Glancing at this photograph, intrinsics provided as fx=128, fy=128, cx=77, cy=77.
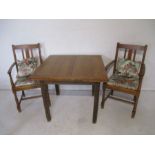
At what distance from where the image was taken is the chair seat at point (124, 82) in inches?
70.8

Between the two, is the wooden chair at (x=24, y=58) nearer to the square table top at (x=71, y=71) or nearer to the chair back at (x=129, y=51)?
the square table top at (x=71, y=71)

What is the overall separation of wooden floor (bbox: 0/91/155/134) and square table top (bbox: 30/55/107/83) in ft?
2.40

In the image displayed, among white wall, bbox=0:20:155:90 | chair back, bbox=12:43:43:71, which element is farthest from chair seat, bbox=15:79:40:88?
white wall, bbox=0:20:155:90

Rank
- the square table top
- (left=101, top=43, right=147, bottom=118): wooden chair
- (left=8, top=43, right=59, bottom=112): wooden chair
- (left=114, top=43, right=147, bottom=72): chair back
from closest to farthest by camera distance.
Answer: the square table top
(left=101, top=43, right=147, bottom=118): wooden chair
(left=8, top=43, right=59, bottom=112): wooden chair
(left=114, top=43, right=147, bottom=72): chair back

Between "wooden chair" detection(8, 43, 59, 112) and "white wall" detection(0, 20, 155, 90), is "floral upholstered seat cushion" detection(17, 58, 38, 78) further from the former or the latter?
"white wall" detection(0, 20, 155, 90)

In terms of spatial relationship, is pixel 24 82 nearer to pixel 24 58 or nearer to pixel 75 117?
pixel 24 58

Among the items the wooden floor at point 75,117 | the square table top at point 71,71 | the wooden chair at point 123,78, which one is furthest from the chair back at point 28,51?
the wooden chair at point 123,78

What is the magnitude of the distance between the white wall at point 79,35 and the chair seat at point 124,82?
22.3 inches

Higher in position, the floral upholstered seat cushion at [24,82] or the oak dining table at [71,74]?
the oak dining table at [71,74]

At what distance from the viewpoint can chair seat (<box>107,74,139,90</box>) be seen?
1799mm

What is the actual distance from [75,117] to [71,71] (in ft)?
2.62

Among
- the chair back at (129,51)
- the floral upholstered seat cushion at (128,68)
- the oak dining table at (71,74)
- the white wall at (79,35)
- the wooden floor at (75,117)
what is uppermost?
the white wall at (79,35)

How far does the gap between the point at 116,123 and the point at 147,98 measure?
953mm

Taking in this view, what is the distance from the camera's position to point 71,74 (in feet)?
5.03
